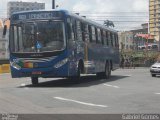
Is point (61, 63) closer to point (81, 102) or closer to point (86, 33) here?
point (86, 33)

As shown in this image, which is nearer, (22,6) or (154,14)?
(22,6)

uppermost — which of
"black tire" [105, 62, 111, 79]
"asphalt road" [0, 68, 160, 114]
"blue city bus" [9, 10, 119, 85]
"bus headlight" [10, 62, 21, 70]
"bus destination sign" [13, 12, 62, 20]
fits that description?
"bus destination sign" [13, 12, 62, 20]

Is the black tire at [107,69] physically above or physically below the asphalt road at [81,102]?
below

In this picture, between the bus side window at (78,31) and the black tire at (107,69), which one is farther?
the black tire at (107,69)

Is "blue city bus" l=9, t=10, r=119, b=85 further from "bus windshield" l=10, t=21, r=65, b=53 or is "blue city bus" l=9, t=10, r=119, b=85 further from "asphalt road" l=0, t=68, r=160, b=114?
"asphalt road" l=0, t=68, r=160, b=114

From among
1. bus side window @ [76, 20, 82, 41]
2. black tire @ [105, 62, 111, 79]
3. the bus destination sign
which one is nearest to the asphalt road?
the bus destination sign

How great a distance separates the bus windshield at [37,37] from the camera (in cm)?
2109

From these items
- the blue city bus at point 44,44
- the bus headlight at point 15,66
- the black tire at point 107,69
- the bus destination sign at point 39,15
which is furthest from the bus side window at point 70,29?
the black tire at point 107,69

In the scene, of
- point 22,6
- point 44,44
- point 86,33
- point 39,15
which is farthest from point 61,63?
point 22,6

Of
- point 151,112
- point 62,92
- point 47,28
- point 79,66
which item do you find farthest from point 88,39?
point 151,112

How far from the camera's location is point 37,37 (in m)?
21.3

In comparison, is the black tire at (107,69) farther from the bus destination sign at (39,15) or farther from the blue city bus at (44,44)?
the bus destination sign at (39,15)

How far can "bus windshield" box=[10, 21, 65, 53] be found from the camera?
21.1 metres

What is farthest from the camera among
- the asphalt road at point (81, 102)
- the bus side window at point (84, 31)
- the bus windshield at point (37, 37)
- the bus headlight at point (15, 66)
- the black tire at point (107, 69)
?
the black tire at point (107, 69)
